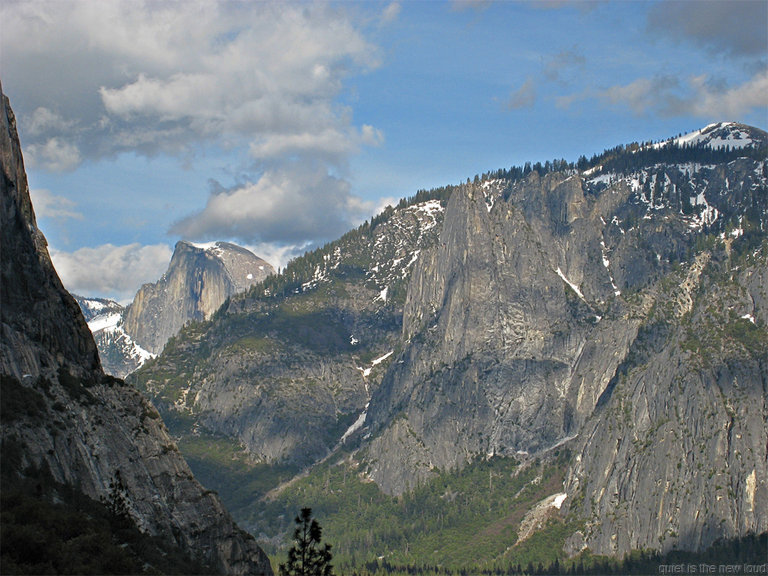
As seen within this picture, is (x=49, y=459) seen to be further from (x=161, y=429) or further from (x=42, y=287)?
(x=161, y=429)

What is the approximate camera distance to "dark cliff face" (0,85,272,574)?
12475 centimetres

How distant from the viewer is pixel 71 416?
440 feet

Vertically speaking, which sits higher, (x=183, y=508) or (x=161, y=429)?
(x=161, y=429)

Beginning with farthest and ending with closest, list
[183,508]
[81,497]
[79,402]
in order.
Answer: [183,508] < [79,402] < [81,497]

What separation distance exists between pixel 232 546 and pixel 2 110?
223 feet

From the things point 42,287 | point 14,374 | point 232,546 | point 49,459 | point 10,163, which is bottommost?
point 232,546

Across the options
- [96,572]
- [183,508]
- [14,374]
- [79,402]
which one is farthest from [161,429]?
[96,572]

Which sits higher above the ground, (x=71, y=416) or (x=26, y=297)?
(x=26, y=297)

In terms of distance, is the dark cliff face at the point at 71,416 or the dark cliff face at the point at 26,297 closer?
the dark cliff face at the point at 71,416

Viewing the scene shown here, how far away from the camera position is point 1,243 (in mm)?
130375

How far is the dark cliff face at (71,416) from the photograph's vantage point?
124750 millimetres

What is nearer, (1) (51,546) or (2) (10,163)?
(1) (51,546)

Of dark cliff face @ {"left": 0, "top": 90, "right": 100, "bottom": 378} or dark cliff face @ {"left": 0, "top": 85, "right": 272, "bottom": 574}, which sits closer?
dark cliff face @ {"left": 0, "top": 85, "right": 272, "bottom": 574}

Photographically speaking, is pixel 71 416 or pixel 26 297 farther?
pixel 26 297
